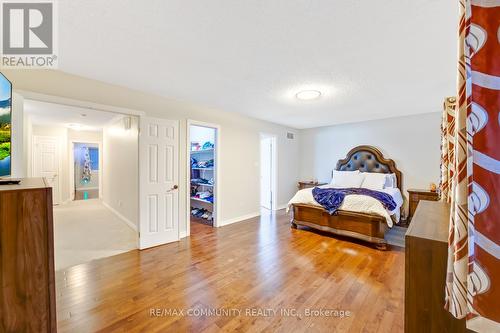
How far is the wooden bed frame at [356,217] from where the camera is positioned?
3211 mm

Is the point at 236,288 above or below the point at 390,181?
below

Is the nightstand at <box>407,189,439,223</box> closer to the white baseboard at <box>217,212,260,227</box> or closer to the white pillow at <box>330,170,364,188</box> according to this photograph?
the white pillow at <box>330,170,364,188</box>

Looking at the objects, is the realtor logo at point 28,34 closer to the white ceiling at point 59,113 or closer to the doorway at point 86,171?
the white ceiling at point 59,113

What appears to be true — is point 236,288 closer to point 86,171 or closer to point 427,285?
point 427,285

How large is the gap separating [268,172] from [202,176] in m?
1.79

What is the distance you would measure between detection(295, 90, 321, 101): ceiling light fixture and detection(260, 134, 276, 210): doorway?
2287 millimetres

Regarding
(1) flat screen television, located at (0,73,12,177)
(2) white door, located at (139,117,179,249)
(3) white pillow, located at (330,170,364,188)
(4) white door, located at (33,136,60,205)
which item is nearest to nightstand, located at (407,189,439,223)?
(3) white pillow, located at (330,170,364,188)

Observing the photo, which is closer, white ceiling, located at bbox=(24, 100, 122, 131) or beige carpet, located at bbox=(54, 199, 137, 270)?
beige carpet, located at bbox=(54, 199, 137, 270)

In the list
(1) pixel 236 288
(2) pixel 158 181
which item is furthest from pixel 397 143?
(2) pixel 158 181

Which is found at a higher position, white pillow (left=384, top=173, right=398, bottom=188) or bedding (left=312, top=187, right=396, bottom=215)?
white pillow (left=384, top=173, right=398, bottom=188)

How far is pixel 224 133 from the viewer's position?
4328mm

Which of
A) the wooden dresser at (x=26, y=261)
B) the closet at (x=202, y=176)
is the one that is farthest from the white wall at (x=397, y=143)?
the wooden dresser at (x=26, y=261)

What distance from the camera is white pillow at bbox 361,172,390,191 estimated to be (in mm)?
4329

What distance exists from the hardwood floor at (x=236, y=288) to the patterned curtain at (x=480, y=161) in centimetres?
139
